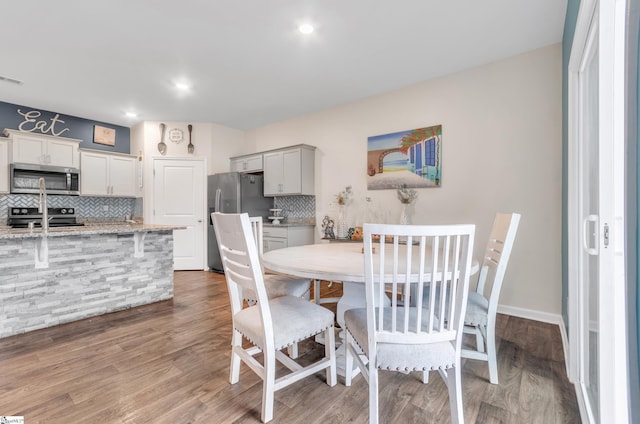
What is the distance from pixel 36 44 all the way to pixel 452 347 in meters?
4.13

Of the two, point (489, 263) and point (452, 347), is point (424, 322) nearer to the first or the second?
point (452, 347)

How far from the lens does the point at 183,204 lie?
520 cm

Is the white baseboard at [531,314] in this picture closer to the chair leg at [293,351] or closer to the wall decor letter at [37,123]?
the chair leg at [293,351]

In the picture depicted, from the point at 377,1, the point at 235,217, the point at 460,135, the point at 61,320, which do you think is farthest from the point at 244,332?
the point at 460,135

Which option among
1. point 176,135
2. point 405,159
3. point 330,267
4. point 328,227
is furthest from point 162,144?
point 330,267

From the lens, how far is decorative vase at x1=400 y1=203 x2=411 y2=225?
11.2 feet

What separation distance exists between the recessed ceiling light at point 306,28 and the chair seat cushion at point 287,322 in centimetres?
224

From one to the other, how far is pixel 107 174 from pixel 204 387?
15.1ft

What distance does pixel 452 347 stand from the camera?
130cm

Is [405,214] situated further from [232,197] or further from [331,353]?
[232,197]

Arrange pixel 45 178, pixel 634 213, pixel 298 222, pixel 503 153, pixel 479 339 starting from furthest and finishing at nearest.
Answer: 1. pixel 298 222
2. pixel 45 178
3. pixel 503 153
4. pixel 479 339
5. pixel 634 213

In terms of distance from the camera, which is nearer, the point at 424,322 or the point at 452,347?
the point at 452,347

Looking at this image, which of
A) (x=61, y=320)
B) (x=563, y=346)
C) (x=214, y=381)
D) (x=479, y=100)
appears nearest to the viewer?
(x=214, y=381)

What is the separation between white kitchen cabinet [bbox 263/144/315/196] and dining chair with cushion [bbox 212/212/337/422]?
9.37 feet
